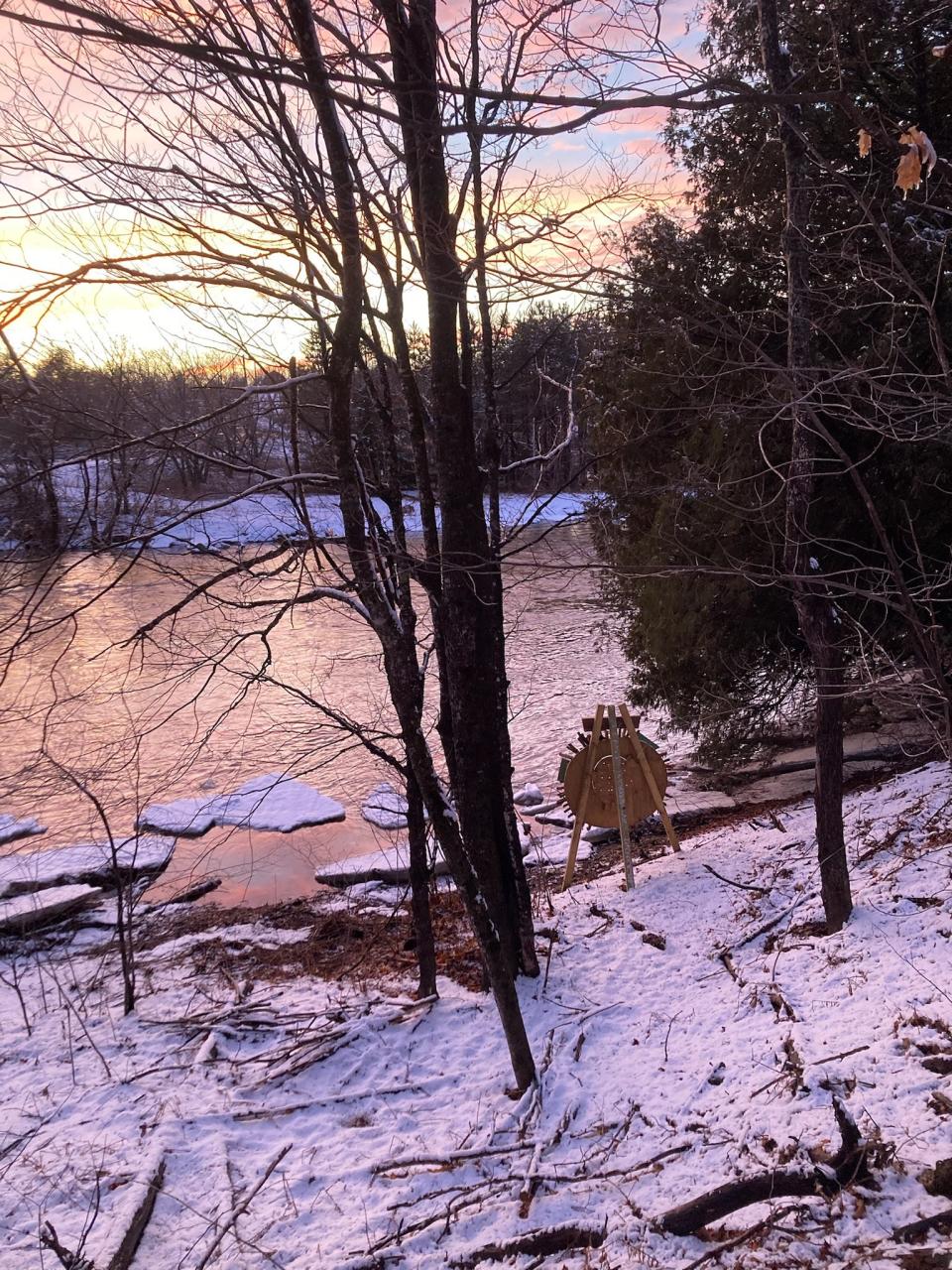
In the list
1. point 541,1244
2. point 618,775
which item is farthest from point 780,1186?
point 618,775

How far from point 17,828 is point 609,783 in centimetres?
782

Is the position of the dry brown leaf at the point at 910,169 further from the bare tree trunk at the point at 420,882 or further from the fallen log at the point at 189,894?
the fallen log at the point at 189,894

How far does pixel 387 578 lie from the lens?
5508 millimetres

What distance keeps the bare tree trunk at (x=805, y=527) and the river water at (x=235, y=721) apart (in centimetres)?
193

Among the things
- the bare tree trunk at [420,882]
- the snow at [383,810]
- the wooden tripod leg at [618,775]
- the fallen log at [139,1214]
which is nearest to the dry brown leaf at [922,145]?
the bare tree trunk at [420,882]

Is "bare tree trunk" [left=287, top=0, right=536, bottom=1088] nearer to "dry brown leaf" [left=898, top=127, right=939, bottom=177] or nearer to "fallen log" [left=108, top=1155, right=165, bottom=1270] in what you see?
"fallen log" [left=108, top=1155, right=165, bottom=1270]

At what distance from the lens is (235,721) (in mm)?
13805

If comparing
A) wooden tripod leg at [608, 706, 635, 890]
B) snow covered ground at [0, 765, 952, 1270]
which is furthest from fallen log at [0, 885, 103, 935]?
wooden tripod leg at [608, 706, 635, 890]

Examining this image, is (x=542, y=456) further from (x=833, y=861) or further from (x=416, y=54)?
(x=833, y=861)

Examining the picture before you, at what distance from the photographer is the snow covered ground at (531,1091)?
3648 mm

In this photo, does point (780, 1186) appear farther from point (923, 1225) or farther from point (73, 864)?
point (73, 864)

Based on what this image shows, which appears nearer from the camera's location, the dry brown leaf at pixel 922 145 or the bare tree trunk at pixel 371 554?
the dry brown leaf at pixel 922 145

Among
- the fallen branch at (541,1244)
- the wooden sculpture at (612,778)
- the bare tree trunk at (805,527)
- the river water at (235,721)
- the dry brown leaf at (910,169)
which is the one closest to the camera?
the dry brown leaf at (910,169)

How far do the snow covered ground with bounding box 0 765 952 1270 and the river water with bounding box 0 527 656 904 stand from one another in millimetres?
1948
